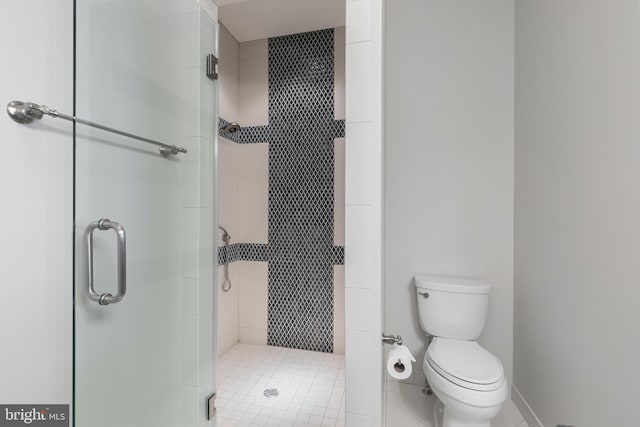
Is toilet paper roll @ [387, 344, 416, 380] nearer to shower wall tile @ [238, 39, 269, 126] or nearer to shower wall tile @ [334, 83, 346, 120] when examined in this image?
shower wall tile @ [334, 83, 346, 120]

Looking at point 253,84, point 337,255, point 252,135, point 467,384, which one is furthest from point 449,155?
point 253,84

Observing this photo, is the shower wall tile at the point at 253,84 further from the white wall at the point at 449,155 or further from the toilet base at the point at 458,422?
the toilet base at the point at 458,422

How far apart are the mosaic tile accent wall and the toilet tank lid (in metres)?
0.75

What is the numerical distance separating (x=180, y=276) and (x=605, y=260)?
164 cm

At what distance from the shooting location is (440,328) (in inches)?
71.3

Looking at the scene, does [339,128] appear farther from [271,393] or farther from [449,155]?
[271,393]

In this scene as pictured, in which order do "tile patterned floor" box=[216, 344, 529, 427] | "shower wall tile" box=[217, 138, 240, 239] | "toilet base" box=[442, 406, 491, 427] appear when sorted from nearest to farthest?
"toilet base" box=[442, 406, 491, 427]
"tile patterned floor" box=[216, 344, 529, 427]
"shower wall tile" box=[217, 138, 240, 239]

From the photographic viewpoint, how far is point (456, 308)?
1778 mm

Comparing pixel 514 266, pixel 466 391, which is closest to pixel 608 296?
pixel 466 391

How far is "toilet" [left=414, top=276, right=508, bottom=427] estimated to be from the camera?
131 cm

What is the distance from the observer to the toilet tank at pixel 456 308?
69.7 inches

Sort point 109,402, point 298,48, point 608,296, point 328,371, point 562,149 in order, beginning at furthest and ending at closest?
point 298,48 < point 328,371 < point 562,149 < point 608,296 < point 109,402

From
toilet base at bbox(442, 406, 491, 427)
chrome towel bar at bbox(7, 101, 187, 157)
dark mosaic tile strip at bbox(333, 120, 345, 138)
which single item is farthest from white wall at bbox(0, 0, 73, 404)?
dark mosaic tile strip at bbox(333, 120, 345, 138)

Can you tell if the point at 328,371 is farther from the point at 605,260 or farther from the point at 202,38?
the point at 202,38
